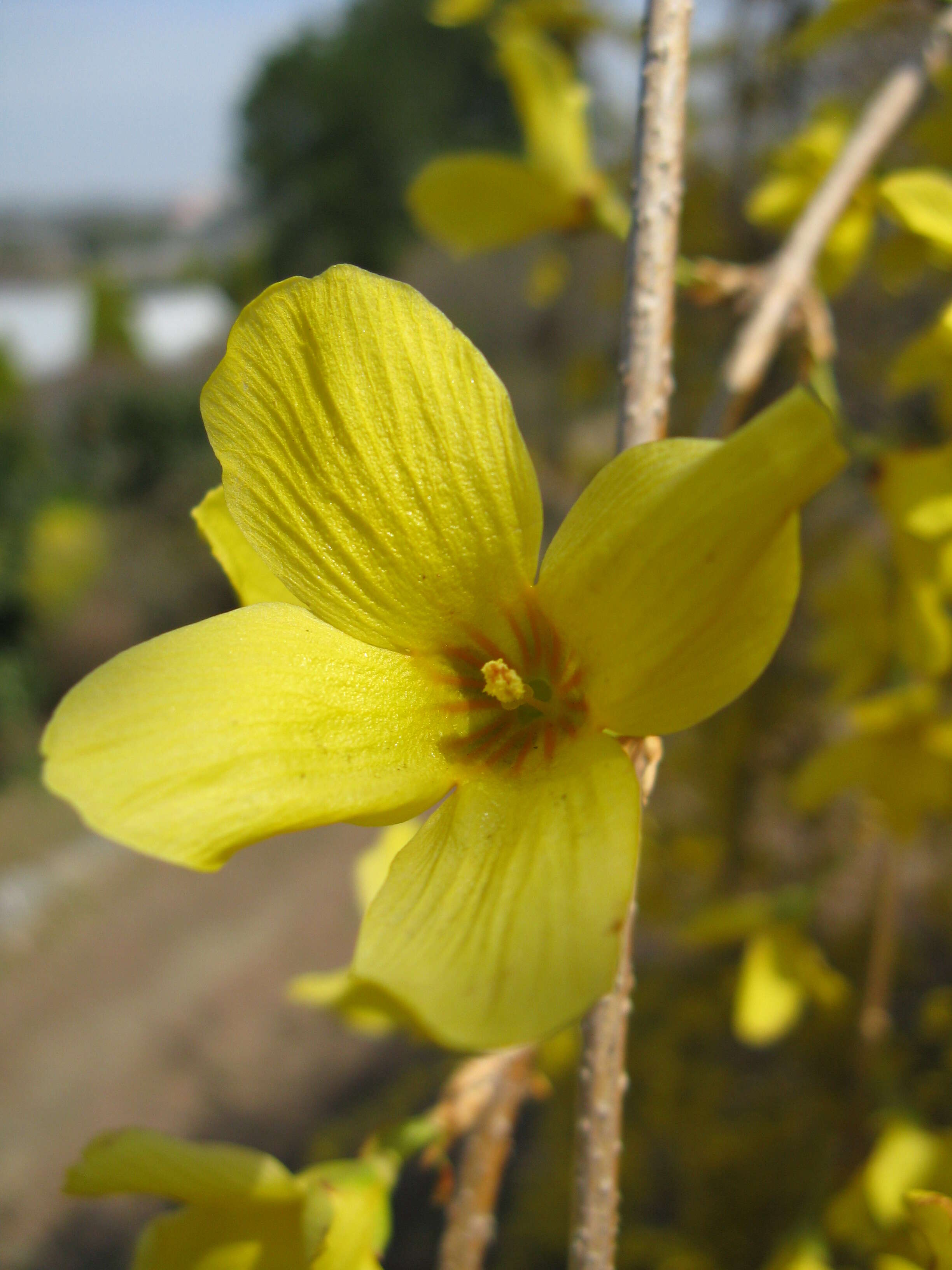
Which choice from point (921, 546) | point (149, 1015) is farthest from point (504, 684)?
point (149, 1015)

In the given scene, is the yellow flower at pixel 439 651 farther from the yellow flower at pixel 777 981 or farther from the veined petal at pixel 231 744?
the yellow flower at pixel 777 981

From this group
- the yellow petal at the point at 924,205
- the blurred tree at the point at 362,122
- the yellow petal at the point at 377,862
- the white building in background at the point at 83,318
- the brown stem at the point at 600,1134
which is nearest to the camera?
the brown stem at the point at 600,1134

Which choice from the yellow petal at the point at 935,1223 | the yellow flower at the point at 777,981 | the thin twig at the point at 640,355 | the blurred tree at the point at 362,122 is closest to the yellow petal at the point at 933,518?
the thin twig at the point at 640,355

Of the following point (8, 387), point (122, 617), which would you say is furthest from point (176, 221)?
point (122, 617)

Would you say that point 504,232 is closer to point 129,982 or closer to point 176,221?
point 129,982

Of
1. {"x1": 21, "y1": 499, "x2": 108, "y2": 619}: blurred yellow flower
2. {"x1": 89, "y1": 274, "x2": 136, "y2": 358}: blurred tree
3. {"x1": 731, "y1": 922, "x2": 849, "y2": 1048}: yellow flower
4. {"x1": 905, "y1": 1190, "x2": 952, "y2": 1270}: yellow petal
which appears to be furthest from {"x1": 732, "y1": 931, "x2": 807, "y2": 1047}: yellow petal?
{"x1": 89, "y1": 274, "x2": 136, "y2": 358}: blurred tree

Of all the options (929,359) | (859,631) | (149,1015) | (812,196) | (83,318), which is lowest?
(149,1015)

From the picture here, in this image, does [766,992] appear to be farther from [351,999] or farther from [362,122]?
[362,122]
